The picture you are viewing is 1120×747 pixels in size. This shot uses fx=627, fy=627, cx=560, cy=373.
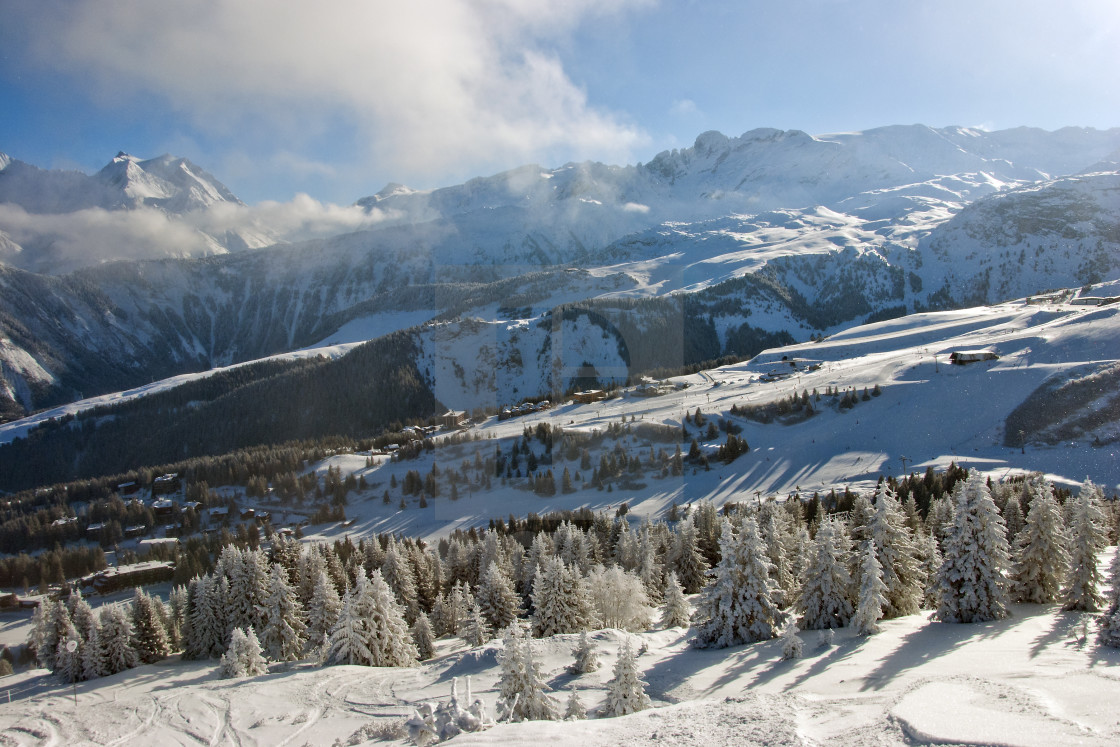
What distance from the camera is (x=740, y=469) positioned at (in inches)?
4063

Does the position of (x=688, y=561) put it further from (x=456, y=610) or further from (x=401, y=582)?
(x=401, y=582)

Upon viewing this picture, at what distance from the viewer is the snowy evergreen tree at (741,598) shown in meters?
35.4

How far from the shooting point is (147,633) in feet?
180

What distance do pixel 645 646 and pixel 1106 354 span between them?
397 feet

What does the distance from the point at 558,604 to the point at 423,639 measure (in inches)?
461

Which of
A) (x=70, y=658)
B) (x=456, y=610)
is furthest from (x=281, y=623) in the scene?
(x=70, y=658)

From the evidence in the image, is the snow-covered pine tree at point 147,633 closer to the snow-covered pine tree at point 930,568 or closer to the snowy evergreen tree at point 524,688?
the snowy evergreen tree at point 524,688

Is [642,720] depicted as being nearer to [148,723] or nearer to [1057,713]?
[1057,713]

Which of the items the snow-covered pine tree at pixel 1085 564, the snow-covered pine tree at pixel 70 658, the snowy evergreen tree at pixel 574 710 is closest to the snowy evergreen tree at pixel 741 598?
the snowy evergreen tree at pixel 574 710

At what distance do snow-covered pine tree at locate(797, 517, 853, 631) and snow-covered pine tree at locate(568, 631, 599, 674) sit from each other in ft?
41.2

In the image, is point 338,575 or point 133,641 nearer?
point 133,641

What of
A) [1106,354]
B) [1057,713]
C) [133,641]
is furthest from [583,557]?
[1106,354]

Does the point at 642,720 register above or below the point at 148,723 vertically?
above

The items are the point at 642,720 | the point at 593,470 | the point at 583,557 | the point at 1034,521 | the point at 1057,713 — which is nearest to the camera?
the point at 1057,713
